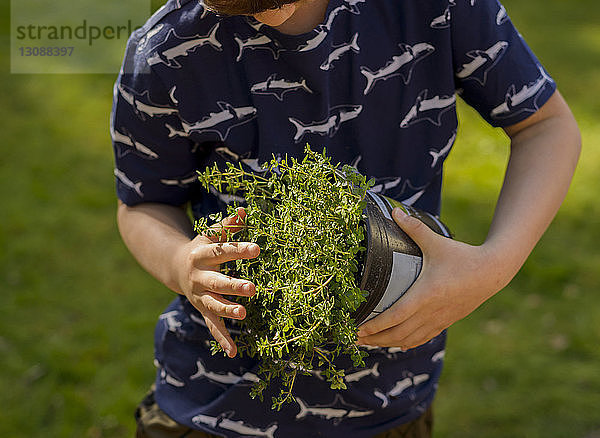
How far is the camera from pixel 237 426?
4.95 feet

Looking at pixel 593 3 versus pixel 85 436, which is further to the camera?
pixel 593 3

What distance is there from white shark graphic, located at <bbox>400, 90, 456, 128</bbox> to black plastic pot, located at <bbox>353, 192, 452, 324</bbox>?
0.91 ft

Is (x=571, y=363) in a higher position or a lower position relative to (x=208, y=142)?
lower

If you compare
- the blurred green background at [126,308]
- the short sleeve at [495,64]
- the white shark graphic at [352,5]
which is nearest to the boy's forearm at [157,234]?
the white shark graphic at [352,5]

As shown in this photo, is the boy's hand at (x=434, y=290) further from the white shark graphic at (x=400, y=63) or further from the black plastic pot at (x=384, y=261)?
the white shark graphic at (x=400, y=63)

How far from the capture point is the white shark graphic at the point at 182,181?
152 cm

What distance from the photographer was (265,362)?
3.87 feet

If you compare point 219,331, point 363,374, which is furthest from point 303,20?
point 363,374

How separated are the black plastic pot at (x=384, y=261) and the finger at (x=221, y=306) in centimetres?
18

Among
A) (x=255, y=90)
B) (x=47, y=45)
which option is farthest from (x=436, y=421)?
(x=47, y=45)

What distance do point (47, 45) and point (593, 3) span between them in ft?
17.0

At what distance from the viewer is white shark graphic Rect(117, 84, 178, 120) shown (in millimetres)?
1402

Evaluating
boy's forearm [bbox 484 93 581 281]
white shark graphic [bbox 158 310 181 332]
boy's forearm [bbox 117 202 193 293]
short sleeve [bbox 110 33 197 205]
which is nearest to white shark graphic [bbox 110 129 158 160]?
short sleeve [bbox 110 33 197 205]

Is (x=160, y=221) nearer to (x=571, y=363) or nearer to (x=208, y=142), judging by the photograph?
(x=208, y=142)
